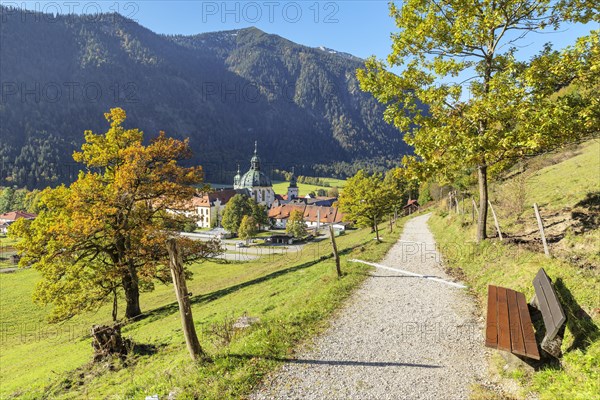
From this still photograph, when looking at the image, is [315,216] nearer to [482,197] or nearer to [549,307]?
[482,197]

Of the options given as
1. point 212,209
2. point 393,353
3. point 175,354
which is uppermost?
point 393,353

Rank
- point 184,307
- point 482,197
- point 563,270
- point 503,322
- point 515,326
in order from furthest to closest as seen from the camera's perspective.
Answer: point 482,197
point 563,270
point 184,307
point 503,322
point 515,326

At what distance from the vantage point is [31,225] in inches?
762

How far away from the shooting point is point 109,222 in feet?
64.6

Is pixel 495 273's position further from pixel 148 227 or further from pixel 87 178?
pixel 87 178

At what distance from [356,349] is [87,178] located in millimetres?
17830

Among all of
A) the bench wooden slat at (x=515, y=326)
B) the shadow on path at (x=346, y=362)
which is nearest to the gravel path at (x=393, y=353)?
the shadow on path at (x=346, y=362)

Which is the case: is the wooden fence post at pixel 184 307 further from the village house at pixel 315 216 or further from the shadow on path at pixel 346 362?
the village house at pixel 315 216

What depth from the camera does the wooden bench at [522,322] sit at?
6402 millimetres

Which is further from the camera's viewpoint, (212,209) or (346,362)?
(212,209)

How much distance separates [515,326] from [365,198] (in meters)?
25.8

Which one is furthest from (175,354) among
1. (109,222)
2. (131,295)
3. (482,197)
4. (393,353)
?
(482,197)

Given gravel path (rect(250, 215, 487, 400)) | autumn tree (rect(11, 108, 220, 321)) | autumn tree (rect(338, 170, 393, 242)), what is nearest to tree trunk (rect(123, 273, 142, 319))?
autumn tree (rect(11, 108, 220, 321))

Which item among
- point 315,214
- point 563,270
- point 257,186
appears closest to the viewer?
point 563,270
